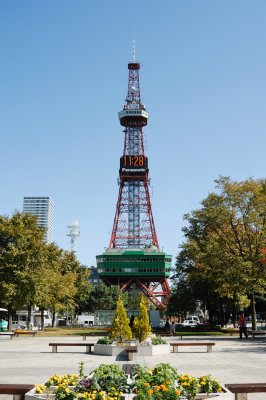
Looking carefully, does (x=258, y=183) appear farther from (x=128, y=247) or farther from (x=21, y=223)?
(x=128, y=247)

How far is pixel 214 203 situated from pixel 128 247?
84385 mm

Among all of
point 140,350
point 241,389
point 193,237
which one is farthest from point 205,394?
point 193,237

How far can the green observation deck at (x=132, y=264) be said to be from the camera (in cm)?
11994

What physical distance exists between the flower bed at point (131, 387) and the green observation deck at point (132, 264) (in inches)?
4376

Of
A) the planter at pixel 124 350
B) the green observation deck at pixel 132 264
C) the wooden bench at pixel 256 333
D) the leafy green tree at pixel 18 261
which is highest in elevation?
the green observation deck at pixel 132 264

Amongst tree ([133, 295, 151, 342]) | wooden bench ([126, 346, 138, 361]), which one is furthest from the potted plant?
wooden bench ([126, 346, 138, 361])

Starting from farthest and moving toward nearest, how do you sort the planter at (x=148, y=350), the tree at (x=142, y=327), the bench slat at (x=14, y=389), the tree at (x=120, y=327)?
1. the tree at (x=142, y=327)
2. the tree at (x=120, y=327)
3. the planter at (x=148, y=350)
4. the bench slat at (x=14, y=389)

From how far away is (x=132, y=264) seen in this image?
121 meters

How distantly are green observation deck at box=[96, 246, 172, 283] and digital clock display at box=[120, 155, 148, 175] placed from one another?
2266cm

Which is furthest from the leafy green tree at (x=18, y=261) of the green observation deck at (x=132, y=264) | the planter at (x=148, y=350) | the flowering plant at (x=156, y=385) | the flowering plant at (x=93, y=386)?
the green observation deck at (x=132, y=264)

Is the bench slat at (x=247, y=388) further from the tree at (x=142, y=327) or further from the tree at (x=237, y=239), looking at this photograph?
the tree at (x=237, y=239)

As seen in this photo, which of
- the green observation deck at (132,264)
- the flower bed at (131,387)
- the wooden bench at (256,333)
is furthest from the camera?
the green observation deck at (132,264)

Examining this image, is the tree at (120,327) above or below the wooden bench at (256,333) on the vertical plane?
above

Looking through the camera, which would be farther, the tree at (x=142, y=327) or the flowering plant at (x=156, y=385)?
the tree at (x=142, y=327)
